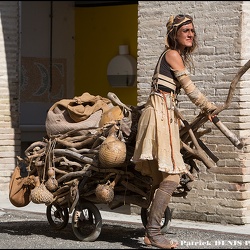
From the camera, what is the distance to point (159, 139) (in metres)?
7.79

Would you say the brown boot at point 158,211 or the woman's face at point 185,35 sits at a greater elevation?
the woman's face at point 185,35

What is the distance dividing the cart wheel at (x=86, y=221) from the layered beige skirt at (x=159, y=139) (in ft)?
2.35

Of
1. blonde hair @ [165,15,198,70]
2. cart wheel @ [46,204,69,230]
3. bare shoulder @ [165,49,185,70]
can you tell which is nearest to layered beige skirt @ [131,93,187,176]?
bare shoulder @ [165,49,185,70]

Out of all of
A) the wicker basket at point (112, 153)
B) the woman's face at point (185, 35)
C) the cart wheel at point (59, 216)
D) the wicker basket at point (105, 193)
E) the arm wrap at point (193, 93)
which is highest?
the woman's face at point (185, 35)

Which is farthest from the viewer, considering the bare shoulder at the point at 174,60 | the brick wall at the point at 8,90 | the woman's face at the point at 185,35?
the brick wall at the point at 8,90

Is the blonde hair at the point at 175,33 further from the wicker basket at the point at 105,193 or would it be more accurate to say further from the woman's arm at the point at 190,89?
the wicker basket at the point at 105,193

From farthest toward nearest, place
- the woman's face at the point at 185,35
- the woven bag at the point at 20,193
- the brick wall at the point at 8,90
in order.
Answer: the brick wall at the point at 8,90 < the woven bag at the point at 20,193 < the woman's face at the point at 185,35

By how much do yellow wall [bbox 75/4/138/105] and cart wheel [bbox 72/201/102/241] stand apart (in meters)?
5.18

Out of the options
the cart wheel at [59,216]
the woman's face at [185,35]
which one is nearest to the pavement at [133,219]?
the cart wheel at [59,216]

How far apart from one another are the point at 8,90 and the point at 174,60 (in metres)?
5.21

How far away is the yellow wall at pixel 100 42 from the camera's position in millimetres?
13891

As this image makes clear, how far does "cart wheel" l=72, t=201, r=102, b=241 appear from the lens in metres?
8.32

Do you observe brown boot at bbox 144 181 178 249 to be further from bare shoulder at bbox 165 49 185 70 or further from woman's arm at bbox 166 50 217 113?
bare shoulder at bbox 165 49 185 70

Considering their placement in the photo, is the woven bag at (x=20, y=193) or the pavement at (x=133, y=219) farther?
the pavement at (x=133, y=219)
